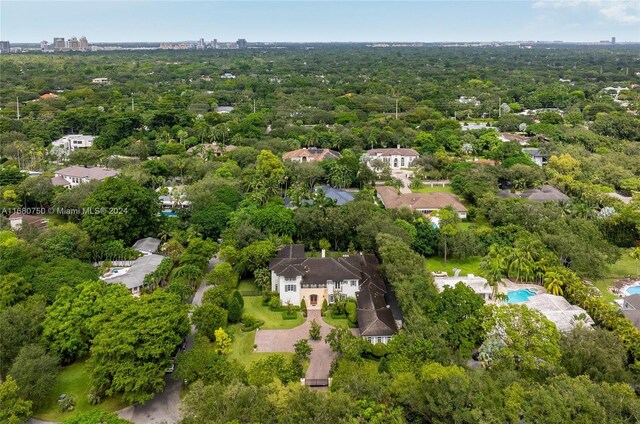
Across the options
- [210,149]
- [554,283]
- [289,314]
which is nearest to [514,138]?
[210,149]

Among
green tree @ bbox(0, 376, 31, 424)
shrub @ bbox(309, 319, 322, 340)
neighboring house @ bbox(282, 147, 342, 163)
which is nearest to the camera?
green tree @ bbox(0, 376, 31, 424)

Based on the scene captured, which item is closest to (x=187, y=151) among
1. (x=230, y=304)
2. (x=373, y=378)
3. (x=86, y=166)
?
(x=86, y=166)

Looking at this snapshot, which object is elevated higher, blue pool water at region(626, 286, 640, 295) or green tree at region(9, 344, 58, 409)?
green tree at region(9, 344, 58, 409)

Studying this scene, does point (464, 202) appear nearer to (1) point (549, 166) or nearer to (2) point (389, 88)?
(1) point (549, 166)

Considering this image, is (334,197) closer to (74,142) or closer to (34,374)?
(34,374)

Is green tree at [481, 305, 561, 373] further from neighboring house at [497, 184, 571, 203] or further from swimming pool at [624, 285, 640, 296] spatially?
neighboring house at [497, 184, 571, 203]

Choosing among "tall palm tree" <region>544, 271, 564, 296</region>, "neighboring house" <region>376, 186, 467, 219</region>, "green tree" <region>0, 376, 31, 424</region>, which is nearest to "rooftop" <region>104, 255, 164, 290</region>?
"green tree" <region>0, 376, 31, 424</region>

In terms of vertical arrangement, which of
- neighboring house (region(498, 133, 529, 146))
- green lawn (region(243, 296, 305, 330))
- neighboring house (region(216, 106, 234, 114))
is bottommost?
green lawn (region(243, 296, 305, 330))
